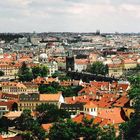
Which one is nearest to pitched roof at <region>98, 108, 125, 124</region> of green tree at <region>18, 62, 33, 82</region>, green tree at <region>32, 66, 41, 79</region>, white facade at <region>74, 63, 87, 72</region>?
green tree at <region>18, 62, 33, 82</region>

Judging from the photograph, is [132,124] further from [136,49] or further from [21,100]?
[136,49]

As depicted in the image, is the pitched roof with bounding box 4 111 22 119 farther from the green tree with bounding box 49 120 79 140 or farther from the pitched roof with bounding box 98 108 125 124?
the green tree with bounding box 49 120 79 140

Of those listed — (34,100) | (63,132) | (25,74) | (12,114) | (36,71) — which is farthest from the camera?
(36,71)

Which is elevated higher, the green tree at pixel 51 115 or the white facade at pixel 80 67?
the green tree at pixel 51 115

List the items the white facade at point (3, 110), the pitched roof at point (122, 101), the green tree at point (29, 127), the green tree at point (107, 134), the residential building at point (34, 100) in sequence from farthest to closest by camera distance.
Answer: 1. the residential building at point (34, 100)
2. the white facade at point (3, 110)
3. the pitched roof at point (122, 101)
4. the green tree at point (29, 127)
5. the green tree at point (107, 134)

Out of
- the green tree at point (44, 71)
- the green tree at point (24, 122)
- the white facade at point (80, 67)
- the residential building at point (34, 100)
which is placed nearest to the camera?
the green tree at point (24, 122)

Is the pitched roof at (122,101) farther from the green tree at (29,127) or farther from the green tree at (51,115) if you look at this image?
the green tree at (29,127)

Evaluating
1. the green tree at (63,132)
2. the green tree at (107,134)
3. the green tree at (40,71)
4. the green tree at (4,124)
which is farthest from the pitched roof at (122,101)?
the green tree at (40,71)

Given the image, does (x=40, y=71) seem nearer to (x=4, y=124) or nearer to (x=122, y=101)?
(x=122, y=101)

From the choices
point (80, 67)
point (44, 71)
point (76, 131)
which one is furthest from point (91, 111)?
point (80, 67)

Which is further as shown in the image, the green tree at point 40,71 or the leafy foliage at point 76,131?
the green tree at point 40,71

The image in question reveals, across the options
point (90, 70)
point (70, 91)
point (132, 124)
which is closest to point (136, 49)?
point (90, 70)
